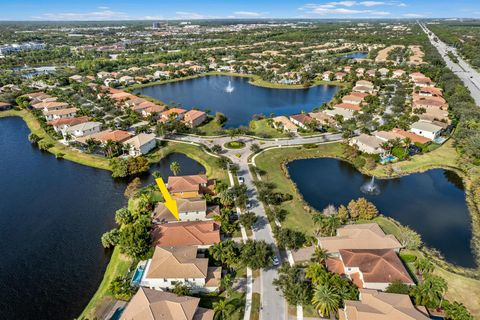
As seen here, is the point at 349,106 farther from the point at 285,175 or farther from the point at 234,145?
the point at 285,175

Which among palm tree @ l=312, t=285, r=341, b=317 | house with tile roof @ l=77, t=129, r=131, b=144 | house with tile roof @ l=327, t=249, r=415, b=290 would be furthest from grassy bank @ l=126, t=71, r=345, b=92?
palm tree @ l=312, t=285, r=341, b=317

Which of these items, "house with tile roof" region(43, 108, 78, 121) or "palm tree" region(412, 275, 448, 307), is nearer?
"palm tree" region(412, 275, 448, 307)

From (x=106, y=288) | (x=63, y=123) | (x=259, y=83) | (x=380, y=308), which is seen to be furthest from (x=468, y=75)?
(x=106, y=288)

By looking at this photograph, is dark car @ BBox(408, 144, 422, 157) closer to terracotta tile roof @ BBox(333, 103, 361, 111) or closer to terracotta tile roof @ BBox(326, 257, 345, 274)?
terracotta tile roof @ BBox(333, 103, 361, 111)

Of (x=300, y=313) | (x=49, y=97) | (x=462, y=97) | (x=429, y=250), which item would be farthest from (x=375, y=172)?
(x=49, y=97)

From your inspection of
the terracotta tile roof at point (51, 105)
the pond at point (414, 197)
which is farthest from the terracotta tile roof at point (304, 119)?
the terracotta tile roof at point (51, 105)

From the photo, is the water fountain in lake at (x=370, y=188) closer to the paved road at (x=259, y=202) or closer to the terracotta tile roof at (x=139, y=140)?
the paved road at (x=259, y=202)

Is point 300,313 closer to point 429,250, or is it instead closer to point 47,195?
point 429,250
